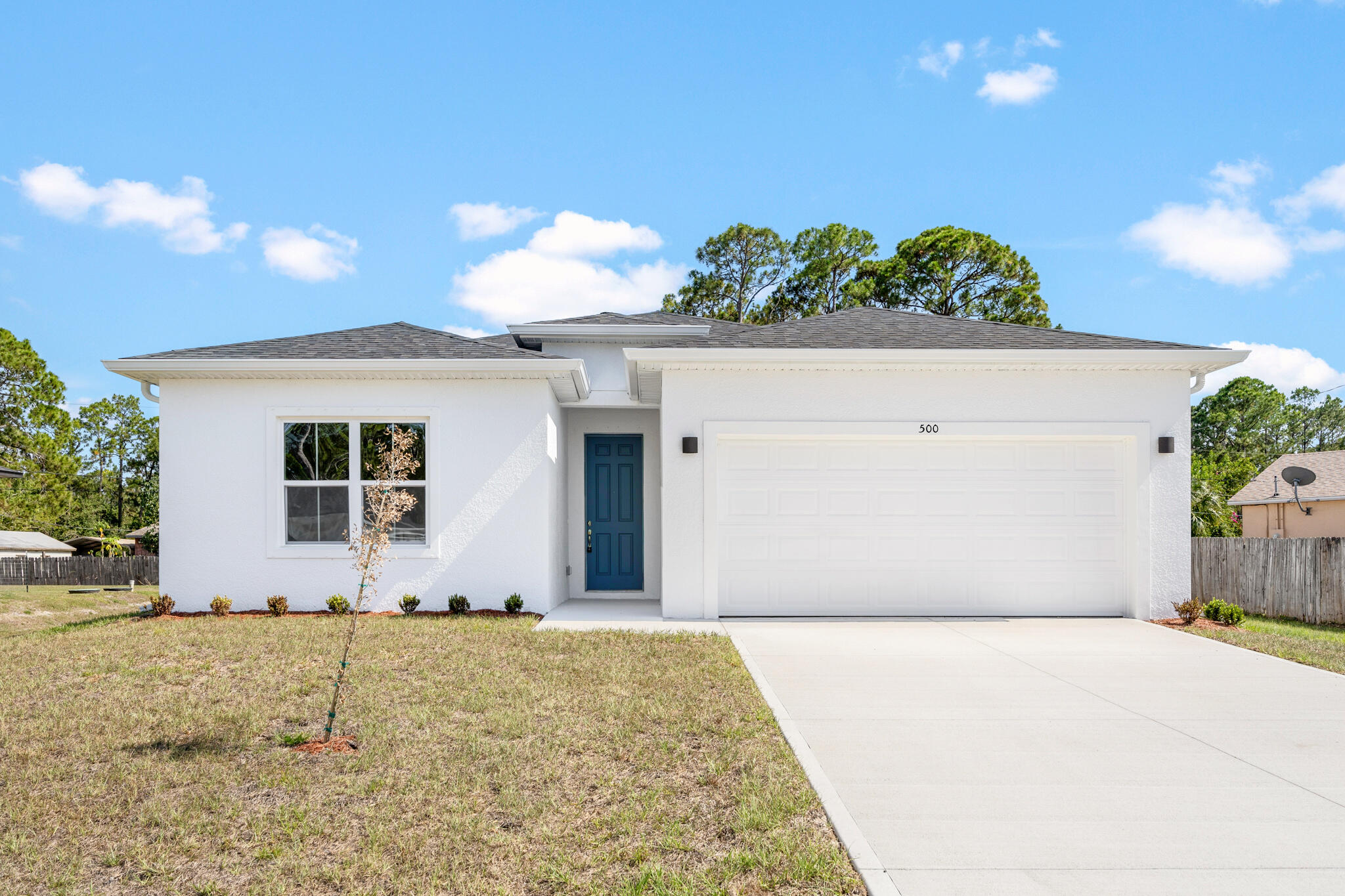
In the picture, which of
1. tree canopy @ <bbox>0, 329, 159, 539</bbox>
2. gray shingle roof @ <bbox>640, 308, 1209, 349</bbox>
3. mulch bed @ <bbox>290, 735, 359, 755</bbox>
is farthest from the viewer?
tree canopy @ <bbox>0, 329, 159, 539</bbox>

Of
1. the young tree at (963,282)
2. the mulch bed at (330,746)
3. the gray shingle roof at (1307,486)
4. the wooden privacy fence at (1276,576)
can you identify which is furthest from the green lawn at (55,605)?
the gray shingle roof at (1307,486)

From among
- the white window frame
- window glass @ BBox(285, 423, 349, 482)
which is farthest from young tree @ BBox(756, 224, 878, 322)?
window glass @ BBox(285, 423, 349, 482)

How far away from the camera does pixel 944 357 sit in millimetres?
9664

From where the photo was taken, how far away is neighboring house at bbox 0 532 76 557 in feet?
87.8

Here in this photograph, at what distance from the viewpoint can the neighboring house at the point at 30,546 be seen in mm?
26766

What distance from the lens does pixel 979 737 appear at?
4.98 meters

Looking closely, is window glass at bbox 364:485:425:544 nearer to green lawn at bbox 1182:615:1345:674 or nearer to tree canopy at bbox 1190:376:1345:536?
green lawn at bbox 1182:615:1345:674

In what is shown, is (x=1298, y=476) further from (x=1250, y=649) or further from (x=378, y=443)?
(x=378, y=443)

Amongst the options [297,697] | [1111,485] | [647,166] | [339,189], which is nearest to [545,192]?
[647,166]

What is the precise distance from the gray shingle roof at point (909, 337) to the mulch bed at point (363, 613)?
413 centimetres

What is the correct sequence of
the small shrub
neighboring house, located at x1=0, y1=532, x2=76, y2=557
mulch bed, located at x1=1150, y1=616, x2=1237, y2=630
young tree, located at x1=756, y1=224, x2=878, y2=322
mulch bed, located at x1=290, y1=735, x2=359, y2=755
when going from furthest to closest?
young tree, located at x1=756, y1=224, x2=878, y2=322
neighboring house, located at x1=0, y1=532, x2=76, y2=557
the small shrub
mulch bed, located at x1=1150, y1=616, x2=1237, y2=630
mulch bed, located at x1=290, y1=735, x2=359, y2=755

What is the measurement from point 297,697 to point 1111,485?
373 inches

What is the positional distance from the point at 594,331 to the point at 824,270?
20.1 meters

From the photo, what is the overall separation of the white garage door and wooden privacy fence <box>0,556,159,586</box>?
21298 millimetres
